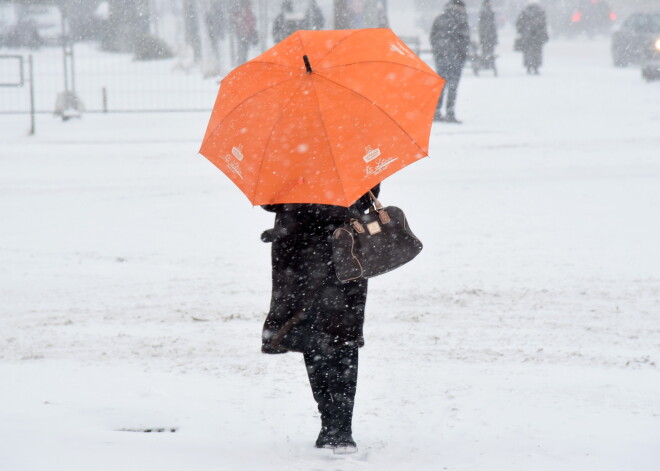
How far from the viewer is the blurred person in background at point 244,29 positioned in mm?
21094

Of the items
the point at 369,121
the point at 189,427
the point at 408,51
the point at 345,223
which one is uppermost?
the point at 408,51

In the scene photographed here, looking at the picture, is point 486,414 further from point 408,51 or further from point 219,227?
point 219,227

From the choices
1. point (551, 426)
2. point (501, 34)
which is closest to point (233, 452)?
point (551, 426)

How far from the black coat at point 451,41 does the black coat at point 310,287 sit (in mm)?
10850

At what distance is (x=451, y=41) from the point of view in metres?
14.2

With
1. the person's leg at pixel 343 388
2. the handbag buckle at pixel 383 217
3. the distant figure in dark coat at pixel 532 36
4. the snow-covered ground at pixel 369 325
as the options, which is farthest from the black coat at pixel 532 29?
the handbag buckle at pixel 383 217

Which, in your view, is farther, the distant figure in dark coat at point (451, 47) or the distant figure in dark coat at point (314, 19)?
the distant figure in dark coat at point (314, 19)

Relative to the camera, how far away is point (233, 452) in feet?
13.2

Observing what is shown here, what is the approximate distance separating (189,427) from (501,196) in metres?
5.88

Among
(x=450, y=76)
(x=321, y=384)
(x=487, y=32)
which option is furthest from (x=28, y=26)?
(x=321, y=384)

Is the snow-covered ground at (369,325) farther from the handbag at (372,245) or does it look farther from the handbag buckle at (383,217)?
the handbag buckle at (383,217)

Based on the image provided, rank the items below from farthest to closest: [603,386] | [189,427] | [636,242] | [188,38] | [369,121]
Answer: [188,38] < [636,242] < [603,386] < [189,427] < [369,121]

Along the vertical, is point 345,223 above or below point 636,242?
above

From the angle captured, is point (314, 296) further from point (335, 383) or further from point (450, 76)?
point (450, 76)
